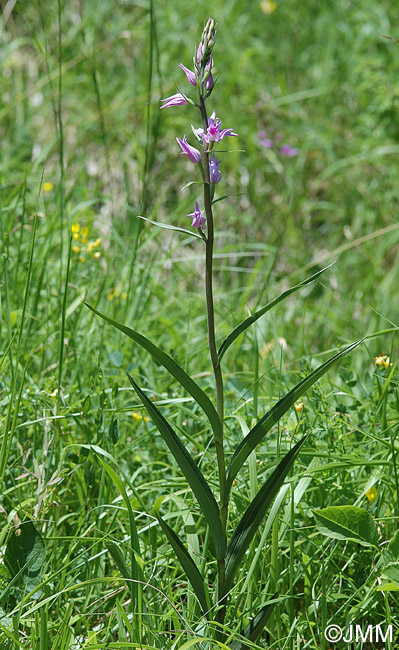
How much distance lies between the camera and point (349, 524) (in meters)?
1.42

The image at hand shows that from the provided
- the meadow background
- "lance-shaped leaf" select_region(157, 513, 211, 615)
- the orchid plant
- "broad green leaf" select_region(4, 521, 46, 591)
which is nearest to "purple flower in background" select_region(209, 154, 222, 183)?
the orchid plant

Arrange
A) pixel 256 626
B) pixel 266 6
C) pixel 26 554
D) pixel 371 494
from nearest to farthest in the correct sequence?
pixel 256 626 < pixel 26 554 < pixel 371 494 < pixel 266 6

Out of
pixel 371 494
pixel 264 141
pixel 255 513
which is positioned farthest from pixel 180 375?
pixel 264 141

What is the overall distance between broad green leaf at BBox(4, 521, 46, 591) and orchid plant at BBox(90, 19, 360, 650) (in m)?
0.22

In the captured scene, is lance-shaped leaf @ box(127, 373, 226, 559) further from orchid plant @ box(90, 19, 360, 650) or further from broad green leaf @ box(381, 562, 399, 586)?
broad green leaf @ box(381, 562, 399, 586)

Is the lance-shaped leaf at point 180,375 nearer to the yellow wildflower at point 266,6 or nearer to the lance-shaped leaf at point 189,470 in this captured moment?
the lance-shaped leaf at point 189,470

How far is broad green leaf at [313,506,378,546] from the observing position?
141 centimetres

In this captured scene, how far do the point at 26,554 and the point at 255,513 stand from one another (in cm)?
51

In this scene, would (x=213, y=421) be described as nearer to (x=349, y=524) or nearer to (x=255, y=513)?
(x=255, y=513)

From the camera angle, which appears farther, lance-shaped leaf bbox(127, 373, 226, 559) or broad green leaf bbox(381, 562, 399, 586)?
broad green leaf bbox(381, 562, 399, 586)

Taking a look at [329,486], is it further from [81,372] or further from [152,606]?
[81,372]

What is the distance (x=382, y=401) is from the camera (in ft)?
5.61

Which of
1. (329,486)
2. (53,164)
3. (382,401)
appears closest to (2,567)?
(329,486)

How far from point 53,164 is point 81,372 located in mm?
2393
